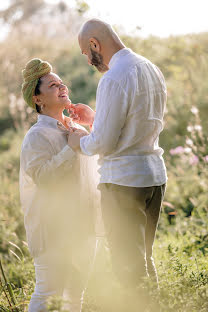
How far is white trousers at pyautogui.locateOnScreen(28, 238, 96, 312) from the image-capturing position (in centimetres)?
277

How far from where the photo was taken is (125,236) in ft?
8.61

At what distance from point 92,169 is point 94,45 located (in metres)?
0.93

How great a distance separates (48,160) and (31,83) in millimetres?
580

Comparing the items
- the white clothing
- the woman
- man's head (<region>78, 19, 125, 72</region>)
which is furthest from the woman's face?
man's head (<region>78, 19, 125, 72</region>)

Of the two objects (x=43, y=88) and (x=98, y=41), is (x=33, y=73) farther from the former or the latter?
(x=98, y=41)

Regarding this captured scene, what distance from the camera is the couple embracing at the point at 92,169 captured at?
2.52 m

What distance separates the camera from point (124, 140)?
2578 mm

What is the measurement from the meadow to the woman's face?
1.20 meters

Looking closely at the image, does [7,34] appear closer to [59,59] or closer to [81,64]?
[59,59]

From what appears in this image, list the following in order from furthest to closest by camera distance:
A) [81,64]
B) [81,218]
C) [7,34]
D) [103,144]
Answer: [7,34] → [81,64] → [81,218] → [103,144]

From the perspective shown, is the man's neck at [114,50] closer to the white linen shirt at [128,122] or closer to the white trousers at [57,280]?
the white linen shirt at [128,122]

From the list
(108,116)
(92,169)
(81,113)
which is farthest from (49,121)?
(108,116)

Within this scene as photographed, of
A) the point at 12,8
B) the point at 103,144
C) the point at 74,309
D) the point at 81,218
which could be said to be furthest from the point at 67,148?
the point at 12,8

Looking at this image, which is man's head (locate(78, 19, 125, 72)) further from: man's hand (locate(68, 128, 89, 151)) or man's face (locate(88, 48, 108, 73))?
man's hand (locate(68, 128, 89, 151))
